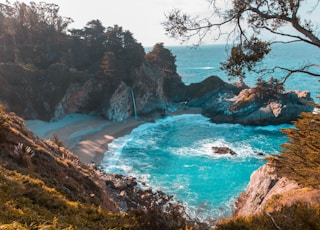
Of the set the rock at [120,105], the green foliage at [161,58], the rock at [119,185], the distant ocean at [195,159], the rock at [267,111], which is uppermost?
the green foliage at [161,58]

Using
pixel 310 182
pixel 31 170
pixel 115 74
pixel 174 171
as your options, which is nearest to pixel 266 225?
pixel 310 182

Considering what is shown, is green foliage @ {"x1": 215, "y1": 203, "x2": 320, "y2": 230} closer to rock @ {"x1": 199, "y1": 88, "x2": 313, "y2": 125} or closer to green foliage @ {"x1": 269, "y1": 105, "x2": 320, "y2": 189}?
green foliage @ {"x1": 269, "y1": 105, "x2": 320, "y2": 189}

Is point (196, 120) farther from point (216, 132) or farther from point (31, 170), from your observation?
point (31, 170)

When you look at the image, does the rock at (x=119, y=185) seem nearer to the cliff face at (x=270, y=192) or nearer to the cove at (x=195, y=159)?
the cove at (x=195, y=159)

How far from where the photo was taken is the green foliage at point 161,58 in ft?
199

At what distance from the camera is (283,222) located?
6.16 metres

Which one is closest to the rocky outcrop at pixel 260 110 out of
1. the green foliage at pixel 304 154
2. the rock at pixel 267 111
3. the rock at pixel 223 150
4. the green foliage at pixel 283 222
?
the rock at pixel 267 111

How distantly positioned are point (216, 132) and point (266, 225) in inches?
1430

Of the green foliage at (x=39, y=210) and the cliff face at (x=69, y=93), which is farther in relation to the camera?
the cliff face at (x=69, y=93)

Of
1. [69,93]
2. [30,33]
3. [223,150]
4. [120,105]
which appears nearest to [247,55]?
[223,150]

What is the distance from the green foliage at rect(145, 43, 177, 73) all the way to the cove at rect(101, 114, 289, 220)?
1895cm

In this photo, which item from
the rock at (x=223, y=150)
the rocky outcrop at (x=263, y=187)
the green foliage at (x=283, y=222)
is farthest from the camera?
the rock at (x=223, y=150)

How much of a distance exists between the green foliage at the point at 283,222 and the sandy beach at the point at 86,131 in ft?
80.5

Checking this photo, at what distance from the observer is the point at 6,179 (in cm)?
679
